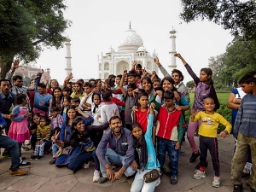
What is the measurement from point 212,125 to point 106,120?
1789mm

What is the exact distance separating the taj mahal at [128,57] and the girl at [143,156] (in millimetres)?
30032

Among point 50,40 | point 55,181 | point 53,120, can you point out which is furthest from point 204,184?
point 50,40

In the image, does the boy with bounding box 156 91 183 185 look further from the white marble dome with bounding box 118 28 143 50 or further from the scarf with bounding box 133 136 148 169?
the white marble dome with bounding box 118 28 143 50

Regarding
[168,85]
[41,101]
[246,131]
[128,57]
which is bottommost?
[246,131]

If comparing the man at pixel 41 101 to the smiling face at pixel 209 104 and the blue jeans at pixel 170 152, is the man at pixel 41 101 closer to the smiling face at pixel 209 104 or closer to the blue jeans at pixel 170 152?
the blue jeans at pixel 170 152

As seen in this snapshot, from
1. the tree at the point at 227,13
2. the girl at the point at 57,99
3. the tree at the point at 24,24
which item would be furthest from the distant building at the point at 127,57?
the girl at the point at 57,99

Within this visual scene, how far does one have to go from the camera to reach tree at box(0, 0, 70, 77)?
26.6ft

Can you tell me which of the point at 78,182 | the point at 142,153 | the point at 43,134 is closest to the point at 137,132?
the point at 142,153

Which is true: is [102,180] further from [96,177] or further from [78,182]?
[78,182]

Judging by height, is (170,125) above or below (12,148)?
above

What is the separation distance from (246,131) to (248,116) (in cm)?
20

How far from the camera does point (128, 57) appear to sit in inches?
1350

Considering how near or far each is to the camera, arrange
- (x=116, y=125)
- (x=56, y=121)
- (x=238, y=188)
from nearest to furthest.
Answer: (x=238, y=188) → (x=116, y=125) → (x=56, y=121)

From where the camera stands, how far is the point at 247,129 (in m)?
2.49
